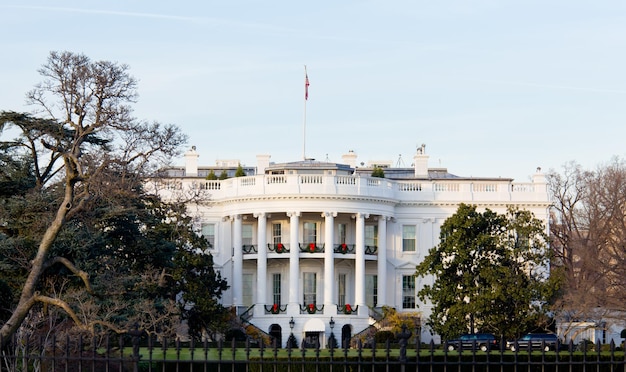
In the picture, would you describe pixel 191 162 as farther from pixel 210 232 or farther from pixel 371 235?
pixel 371 235

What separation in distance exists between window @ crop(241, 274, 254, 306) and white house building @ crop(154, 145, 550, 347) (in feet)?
0.18

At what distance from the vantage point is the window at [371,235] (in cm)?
6850

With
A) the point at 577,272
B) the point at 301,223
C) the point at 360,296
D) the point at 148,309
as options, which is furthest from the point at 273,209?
the point at 148,309

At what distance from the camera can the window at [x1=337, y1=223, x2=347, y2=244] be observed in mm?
68062

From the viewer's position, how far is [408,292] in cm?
6888

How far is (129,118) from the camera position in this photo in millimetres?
22656

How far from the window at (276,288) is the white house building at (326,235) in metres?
0.06

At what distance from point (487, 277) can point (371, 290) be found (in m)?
13.1

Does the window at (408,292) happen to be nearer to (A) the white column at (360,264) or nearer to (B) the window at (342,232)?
(A) the white column at (360,264)

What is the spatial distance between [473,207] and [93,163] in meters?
36.9

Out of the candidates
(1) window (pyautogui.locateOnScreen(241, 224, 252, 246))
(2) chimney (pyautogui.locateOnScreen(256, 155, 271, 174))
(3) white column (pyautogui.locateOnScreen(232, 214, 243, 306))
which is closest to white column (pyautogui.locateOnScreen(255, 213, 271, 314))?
(3) white column (pyautogui.locateOnScreen(232, 214, 243, 306))

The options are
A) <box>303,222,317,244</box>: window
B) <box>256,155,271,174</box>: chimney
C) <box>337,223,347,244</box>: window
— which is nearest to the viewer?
<box>303,222,317,244</box>: window

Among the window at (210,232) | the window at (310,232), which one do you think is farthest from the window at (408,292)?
the window at (210,232)

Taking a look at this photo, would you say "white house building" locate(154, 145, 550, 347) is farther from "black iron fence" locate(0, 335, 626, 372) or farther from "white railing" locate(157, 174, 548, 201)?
"black iron fence" locate(0, 335, 626, 372)
